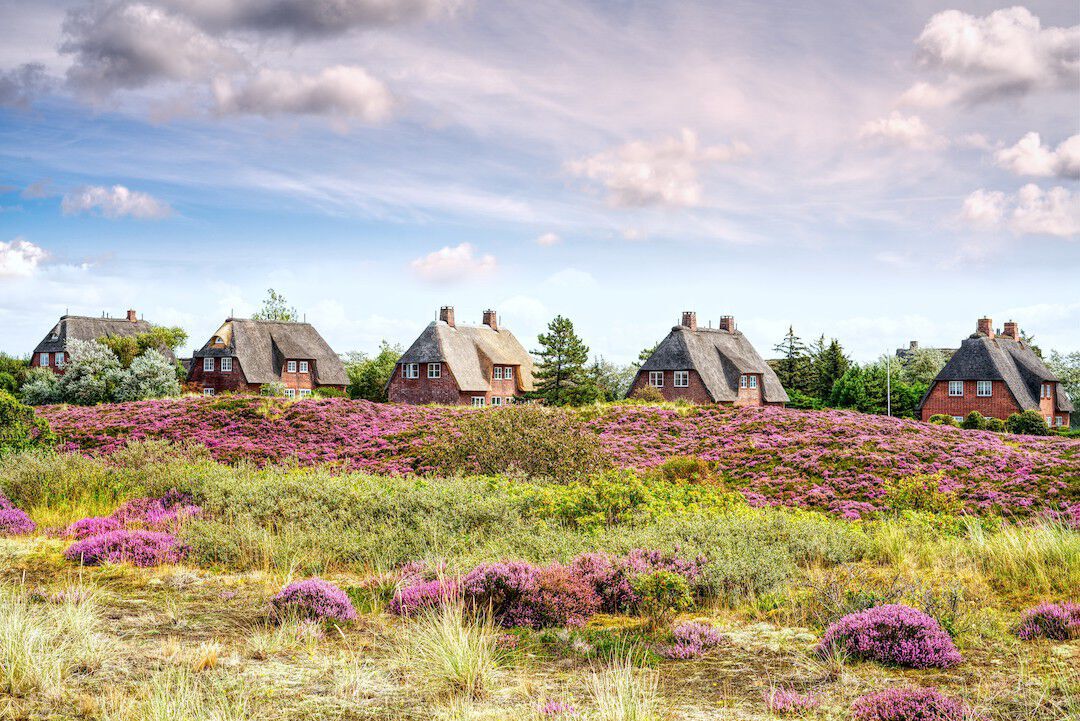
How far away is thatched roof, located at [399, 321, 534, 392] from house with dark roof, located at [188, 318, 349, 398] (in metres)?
10.5

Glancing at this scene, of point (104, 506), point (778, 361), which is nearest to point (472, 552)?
point (104, 506)

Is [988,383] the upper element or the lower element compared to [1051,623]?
upper

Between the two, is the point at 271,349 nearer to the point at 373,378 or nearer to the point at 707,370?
the point at 373,378

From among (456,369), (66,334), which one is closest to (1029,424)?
(456,369)

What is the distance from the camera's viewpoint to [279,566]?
1088 centimetres

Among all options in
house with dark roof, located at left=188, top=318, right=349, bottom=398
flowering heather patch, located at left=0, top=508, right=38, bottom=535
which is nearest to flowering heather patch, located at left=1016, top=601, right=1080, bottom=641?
flowering heather patch, located at left=0, top=508, right=38, bottom=535

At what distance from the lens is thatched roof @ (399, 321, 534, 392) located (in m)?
57.5

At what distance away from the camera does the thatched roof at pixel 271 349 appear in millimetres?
62719

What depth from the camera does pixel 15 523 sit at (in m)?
13.5

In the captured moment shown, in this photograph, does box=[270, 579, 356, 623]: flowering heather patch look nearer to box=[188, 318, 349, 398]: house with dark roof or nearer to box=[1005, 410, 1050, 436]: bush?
box=[1005, 410, 1050, 436]: bush

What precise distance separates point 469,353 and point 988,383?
3699 centimetres

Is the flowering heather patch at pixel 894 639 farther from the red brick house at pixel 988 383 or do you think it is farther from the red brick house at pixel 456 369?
the red brick house at pixel 988 383

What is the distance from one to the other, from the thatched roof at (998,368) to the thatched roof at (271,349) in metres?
46.2

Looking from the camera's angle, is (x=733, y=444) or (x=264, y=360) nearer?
(x=733, y=444)
